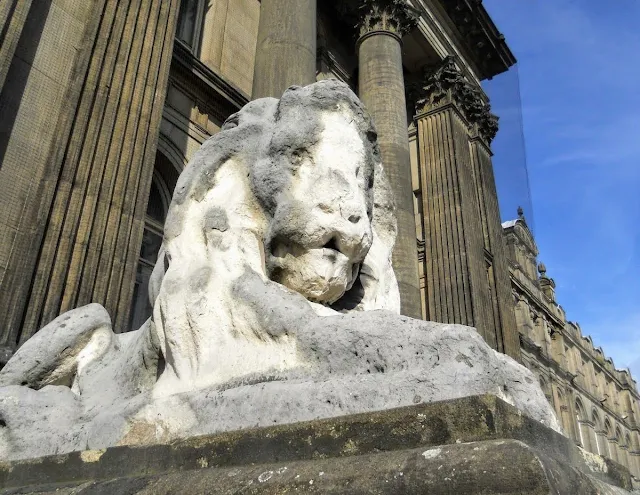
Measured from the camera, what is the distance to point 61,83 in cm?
576

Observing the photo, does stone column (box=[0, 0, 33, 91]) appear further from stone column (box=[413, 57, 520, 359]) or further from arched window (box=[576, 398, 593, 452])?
arched window (box=[576, 398, 593, 452])

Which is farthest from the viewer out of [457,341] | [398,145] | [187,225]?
[398,145]

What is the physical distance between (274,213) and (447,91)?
1379 centimetres

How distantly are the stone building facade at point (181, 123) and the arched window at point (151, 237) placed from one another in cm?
2

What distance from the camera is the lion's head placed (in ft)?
6.68

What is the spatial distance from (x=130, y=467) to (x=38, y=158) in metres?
4.42

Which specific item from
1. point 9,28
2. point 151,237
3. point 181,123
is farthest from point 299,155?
point 181,123

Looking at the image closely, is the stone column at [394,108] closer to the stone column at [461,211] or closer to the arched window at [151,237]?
the stone column at [461,211]

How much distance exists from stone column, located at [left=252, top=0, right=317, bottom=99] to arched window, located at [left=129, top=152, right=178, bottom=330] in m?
1.78

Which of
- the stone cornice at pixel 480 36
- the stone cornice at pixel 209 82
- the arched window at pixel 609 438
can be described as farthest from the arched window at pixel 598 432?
the stone cornice at pixel 209 82

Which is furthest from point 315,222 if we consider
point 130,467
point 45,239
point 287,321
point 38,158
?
point 38,158

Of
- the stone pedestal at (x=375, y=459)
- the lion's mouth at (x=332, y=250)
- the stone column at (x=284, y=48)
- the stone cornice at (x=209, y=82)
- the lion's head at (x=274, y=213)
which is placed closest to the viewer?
the stone pedestal at (x=375, y=459)

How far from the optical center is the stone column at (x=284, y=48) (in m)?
7.80

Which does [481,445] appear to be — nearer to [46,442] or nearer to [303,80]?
[46,442]
